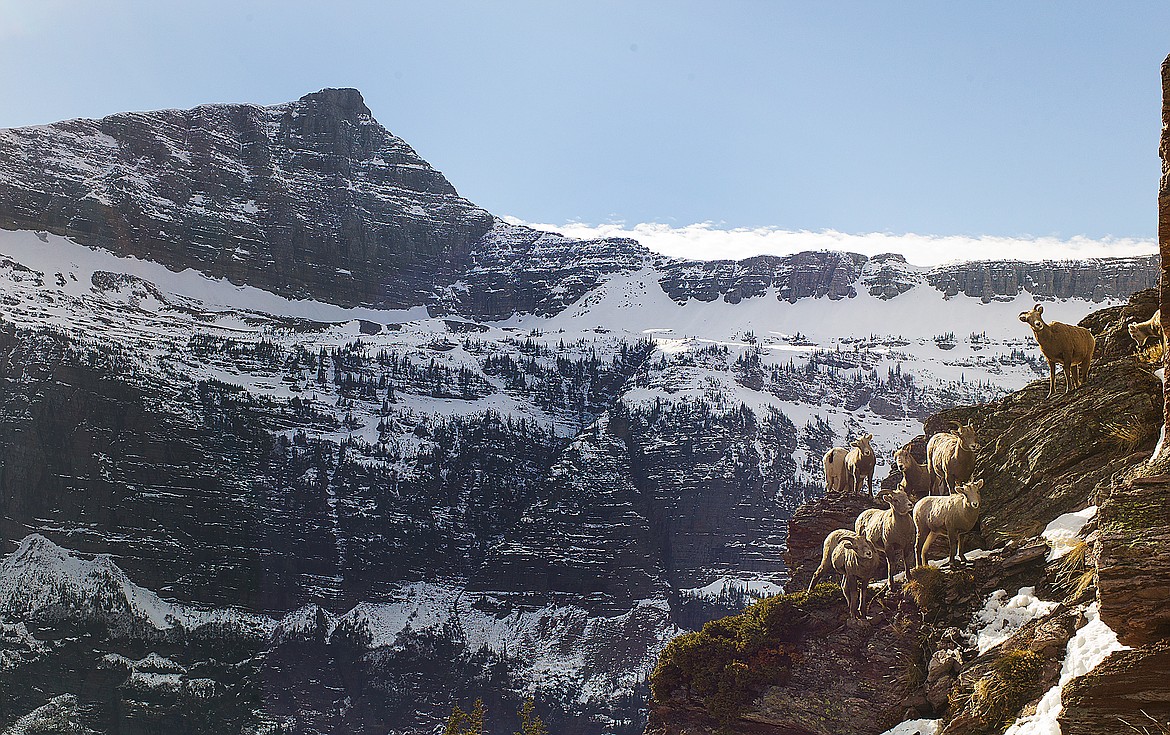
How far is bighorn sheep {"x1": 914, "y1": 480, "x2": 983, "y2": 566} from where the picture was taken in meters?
23.7

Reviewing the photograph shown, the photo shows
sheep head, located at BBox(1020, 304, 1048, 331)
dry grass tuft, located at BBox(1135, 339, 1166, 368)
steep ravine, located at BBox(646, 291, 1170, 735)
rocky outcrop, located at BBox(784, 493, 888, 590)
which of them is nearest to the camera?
steep ravine, located at BBox(646, 291, 1170, 735)

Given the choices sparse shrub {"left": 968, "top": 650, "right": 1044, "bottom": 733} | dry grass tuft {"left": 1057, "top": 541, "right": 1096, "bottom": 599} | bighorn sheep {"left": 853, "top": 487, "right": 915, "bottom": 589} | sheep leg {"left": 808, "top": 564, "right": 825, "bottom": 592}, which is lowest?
sheep leg {"left": 808, "top": 564, "right": 825, "bottom": 592}

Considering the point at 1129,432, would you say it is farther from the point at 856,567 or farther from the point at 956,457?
the point at 856,567

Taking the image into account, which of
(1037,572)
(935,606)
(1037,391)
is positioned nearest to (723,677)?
(935,606)

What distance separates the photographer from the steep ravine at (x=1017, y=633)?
15.3 meters

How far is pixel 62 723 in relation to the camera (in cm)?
17700

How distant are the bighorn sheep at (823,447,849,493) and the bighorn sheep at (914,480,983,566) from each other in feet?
60.6

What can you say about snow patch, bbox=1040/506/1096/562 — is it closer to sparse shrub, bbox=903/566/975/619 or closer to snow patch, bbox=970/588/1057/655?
snow patch, bbox=970/588/1057/655

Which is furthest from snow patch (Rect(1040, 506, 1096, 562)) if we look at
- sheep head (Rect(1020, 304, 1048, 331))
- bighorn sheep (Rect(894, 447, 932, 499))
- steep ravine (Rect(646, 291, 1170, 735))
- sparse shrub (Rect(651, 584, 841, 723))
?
bighorn sheep (Rect(894, 447, 932, 499))

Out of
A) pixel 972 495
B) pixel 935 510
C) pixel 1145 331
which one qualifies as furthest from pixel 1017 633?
pixel 1145 331

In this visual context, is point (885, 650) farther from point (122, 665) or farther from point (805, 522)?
point (122, 665)

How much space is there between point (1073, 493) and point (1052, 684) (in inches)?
287

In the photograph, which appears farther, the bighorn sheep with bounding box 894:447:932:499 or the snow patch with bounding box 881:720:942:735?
the bighorn sheep with bounding box 894:447:932:499

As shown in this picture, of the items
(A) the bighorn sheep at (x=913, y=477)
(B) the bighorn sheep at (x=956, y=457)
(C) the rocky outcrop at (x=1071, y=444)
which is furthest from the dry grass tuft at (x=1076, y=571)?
(A) the bighorn sheep at (x=913, y=477)
